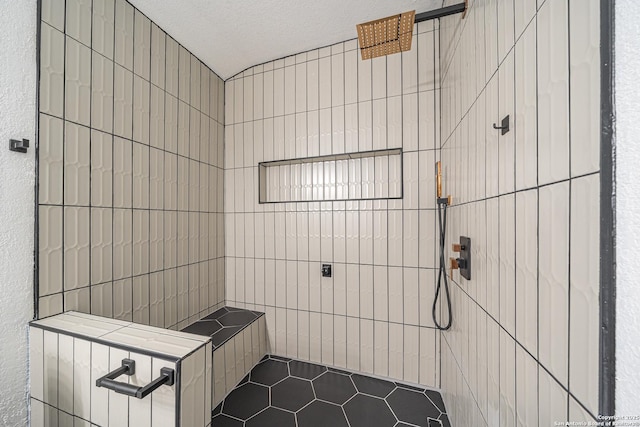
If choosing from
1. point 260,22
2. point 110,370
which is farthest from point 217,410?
point 260,22

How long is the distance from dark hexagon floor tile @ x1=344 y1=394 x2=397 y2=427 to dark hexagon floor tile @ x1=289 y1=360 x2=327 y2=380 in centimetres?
35

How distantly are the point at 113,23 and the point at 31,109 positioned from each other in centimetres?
72

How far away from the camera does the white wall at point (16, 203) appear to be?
93cm

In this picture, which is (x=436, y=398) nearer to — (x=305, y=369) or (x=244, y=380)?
(x=305, y=369)

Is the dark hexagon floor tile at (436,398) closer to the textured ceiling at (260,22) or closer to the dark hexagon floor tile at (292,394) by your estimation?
the dark hexagon floor tile at (292,394)

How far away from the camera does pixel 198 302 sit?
6.08 ft

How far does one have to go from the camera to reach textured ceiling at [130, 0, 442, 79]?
148 centimetres

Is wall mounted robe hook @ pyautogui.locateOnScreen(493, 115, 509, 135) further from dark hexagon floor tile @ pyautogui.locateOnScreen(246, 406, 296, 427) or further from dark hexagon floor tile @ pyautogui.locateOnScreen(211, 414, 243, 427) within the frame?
dark hexagon floor tile @ pyautogui.locateOnScreen(211, 414, 243, 427)

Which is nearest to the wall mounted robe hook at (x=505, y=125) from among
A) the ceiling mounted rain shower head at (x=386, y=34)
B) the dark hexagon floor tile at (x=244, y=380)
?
the ceiling mounted rain shower head at (x=386, y=34)

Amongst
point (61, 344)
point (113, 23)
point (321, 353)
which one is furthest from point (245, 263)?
point (113, 23)

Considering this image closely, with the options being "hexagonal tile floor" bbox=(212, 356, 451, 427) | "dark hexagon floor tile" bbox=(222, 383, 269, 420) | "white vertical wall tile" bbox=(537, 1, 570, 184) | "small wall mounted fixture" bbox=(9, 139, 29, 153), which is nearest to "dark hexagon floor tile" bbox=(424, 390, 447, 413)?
"hexagonal tile floor" bbox=(212, 356, 451, 427)

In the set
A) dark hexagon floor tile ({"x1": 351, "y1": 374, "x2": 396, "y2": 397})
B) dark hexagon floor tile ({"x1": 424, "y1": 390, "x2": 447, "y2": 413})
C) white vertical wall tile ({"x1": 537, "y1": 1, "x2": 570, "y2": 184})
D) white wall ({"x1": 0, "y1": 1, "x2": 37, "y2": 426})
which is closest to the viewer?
white vertical wall tile ({"x1": 537, "y1": 1, "x2": 570, "y2": 184})

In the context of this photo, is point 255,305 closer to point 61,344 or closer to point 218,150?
point 61,344

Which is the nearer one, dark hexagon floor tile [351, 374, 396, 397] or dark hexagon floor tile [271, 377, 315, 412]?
dark hexagon floor tile [271, 377, 315, 412]
